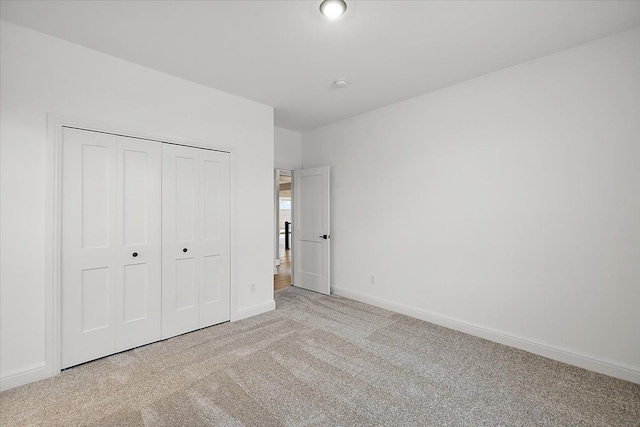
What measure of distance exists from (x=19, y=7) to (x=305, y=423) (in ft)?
11.5

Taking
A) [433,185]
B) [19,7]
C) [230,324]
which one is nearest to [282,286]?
[230,324]

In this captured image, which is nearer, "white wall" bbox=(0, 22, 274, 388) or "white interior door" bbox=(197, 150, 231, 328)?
"white wall" bbox=(0, 22, 274, 388)

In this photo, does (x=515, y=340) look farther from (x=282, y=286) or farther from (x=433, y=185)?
(x=282, y=286)

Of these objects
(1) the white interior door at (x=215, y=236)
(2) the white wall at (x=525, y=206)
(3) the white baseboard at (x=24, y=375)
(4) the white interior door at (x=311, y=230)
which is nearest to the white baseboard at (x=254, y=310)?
(1) the white interior door at (x=215, y=236)

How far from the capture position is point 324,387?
2152 mm

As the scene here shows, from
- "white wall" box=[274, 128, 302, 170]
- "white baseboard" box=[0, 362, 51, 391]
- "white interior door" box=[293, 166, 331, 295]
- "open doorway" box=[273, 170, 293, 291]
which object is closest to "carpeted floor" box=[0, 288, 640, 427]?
"white baseboard" box=[0, 362, 51, 391]

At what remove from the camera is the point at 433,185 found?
345 centimetres

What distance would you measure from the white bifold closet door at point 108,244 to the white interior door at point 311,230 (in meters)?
2.44

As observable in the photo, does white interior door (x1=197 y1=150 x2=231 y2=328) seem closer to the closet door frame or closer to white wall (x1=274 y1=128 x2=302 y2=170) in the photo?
the closet door frame

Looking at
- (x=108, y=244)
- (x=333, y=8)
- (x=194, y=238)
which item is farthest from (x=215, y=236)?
(x=333, y=8)

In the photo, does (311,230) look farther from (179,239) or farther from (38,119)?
(38,119)

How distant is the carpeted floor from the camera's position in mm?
1845

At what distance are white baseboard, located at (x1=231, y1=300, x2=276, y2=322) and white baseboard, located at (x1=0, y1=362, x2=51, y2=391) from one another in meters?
1.67

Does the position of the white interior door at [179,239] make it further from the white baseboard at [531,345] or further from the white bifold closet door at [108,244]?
the white baseboard at [531,345]
